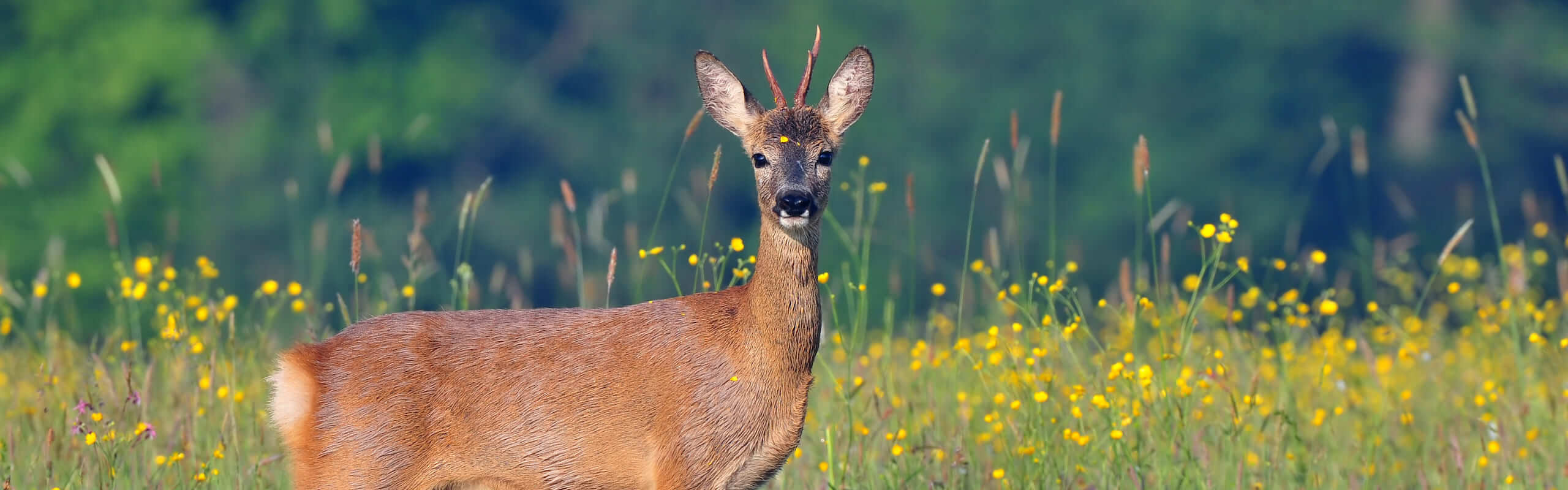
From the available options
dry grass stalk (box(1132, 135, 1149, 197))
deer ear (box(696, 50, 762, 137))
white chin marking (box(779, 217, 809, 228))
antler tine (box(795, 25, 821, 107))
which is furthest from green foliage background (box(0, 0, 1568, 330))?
white chin marking (box(779, 217, 809, 228))

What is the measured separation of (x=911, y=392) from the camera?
17.5 ft

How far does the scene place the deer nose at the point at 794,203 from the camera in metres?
3.84

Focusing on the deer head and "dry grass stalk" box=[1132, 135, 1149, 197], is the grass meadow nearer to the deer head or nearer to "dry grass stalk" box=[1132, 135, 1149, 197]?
"dry grass stalk" box=[1132, 135, 1149, 197]

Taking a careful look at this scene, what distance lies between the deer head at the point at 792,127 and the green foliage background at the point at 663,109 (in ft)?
39.9

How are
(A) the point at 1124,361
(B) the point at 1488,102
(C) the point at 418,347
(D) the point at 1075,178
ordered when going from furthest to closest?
(B) the point at 1488,102 → (D) the point at 1075,178 → (A) the point at 1124,361 → (C) the point at 418,347

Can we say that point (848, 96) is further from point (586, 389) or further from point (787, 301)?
point (586, 389)

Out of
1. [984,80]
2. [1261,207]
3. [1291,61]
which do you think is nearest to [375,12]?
[984,80]

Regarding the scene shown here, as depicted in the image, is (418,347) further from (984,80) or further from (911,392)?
(984,80)

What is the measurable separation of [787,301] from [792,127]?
46 centimetres

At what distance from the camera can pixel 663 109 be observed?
23953 millimetres

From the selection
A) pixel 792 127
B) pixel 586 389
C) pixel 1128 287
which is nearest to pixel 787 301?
pixel 792 127

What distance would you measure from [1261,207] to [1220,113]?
2.98 meters

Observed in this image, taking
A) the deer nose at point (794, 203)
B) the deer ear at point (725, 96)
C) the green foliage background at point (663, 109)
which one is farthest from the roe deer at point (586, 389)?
the green foliage background at point (663, 109)

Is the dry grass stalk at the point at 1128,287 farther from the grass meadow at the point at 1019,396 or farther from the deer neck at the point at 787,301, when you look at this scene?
the deer neck at the point at 787,301
